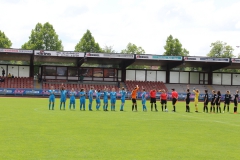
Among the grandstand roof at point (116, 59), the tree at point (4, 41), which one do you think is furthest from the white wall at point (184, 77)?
the tree at point (4, 41)

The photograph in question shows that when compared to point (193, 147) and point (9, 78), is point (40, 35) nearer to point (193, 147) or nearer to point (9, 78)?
point (9, 78)

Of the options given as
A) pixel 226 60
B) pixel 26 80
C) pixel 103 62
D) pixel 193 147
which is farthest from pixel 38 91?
pixel 193 147

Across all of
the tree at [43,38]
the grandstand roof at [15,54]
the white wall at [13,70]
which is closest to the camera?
the grandstand roof at [15,54]

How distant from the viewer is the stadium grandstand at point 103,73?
53.3 metres

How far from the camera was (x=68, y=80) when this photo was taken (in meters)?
58.6

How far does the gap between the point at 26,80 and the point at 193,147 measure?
4836cm

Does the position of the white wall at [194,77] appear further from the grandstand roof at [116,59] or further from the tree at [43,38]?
the tree at [43,38]

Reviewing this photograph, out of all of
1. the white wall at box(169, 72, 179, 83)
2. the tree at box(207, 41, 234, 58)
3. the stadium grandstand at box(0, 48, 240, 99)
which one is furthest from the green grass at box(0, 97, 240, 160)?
the tree at box(207, 41, 234, 58)

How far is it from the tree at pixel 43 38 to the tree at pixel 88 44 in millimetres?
6229

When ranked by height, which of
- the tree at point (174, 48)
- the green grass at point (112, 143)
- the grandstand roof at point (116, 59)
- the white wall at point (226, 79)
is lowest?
the green grass at point (112, 143)

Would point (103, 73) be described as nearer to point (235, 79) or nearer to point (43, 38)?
point (235, 79)

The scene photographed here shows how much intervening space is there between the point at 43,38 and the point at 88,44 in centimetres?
1135

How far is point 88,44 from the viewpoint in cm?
8819

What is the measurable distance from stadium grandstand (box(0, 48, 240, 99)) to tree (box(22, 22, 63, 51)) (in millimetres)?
21568
